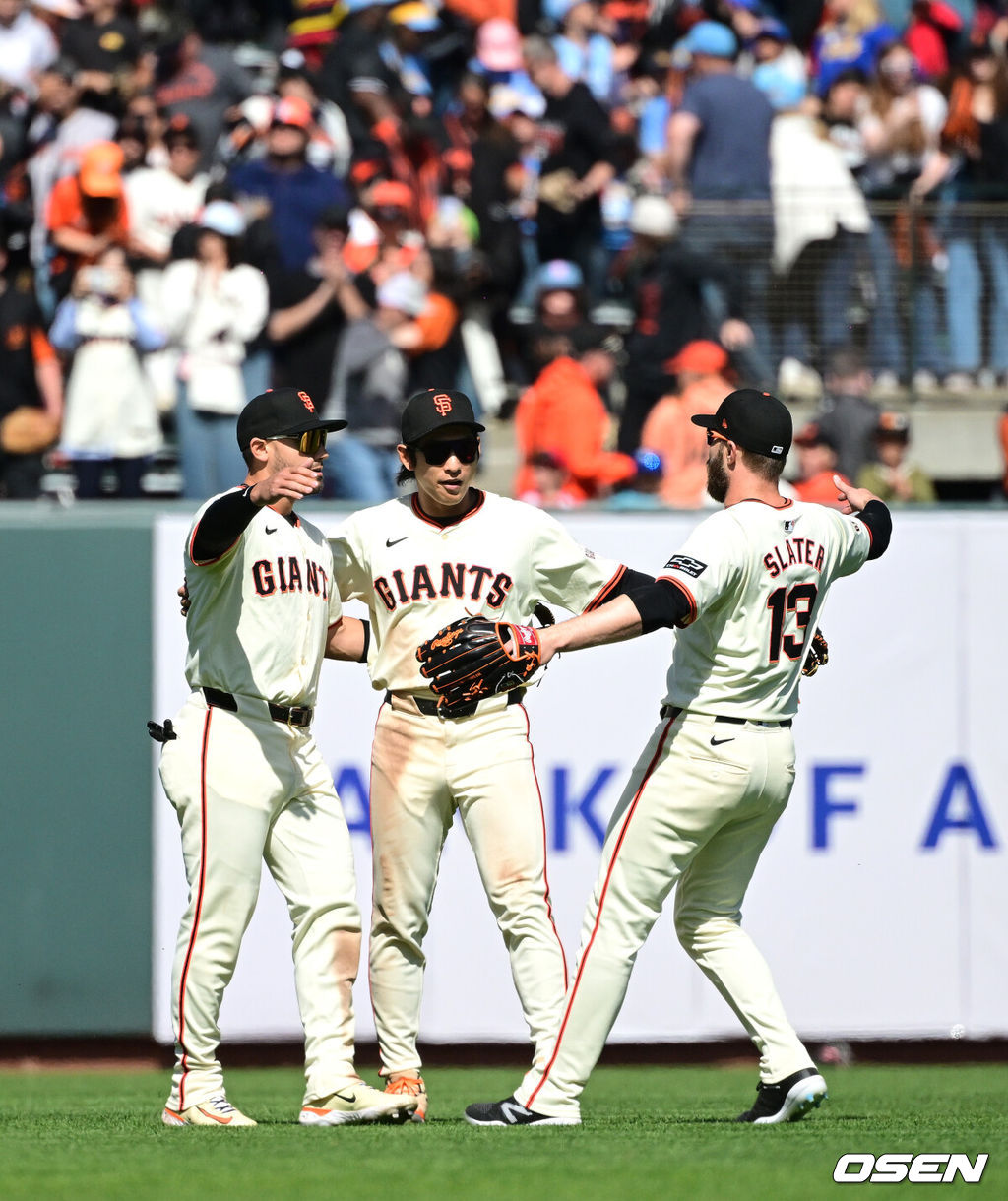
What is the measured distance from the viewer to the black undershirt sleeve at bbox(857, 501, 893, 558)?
629 cm

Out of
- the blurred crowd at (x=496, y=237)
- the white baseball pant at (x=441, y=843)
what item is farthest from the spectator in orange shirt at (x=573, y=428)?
the white baseball pant at (x=441, y=843)

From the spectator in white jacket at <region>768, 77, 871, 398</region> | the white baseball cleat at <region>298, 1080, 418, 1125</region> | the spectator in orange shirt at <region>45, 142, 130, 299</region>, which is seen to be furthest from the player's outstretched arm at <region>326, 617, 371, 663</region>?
the spectator in white jacket at <region>768, 77, 871, 398</region>

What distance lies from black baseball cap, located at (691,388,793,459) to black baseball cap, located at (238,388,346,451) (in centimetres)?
118

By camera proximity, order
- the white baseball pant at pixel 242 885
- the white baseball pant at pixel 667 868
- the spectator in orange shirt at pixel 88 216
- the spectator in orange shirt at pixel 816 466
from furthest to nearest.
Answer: the spectator in orange shirt at pixel 88 216 → the spectator in orange shirt at pixel 816 466 → the white baseball pant at pixel 242 885 → the white baseball pant at pixel 667 868

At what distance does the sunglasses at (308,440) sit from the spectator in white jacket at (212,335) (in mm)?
4033

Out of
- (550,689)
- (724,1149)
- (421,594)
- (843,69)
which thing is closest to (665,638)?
(550,689)

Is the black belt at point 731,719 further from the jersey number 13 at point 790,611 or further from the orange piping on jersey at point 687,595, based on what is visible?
the orange piping on jersey at point 687,595

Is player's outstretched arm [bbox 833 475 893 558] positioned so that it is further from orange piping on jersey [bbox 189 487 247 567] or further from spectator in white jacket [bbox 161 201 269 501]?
spectator in white jacket [bbox 161 201 269 501]

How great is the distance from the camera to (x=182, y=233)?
10.8 meters

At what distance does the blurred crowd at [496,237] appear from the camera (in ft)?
34.2

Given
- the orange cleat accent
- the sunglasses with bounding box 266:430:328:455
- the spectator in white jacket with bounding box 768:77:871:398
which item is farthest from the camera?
the spectator in white jacket with bounding box 768:77:871:398

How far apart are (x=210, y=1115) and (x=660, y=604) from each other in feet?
6.83

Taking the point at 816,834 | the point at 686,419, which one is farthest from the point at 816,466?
the point at 816,834

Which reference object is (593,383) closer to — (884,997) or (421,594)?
(884,997)
